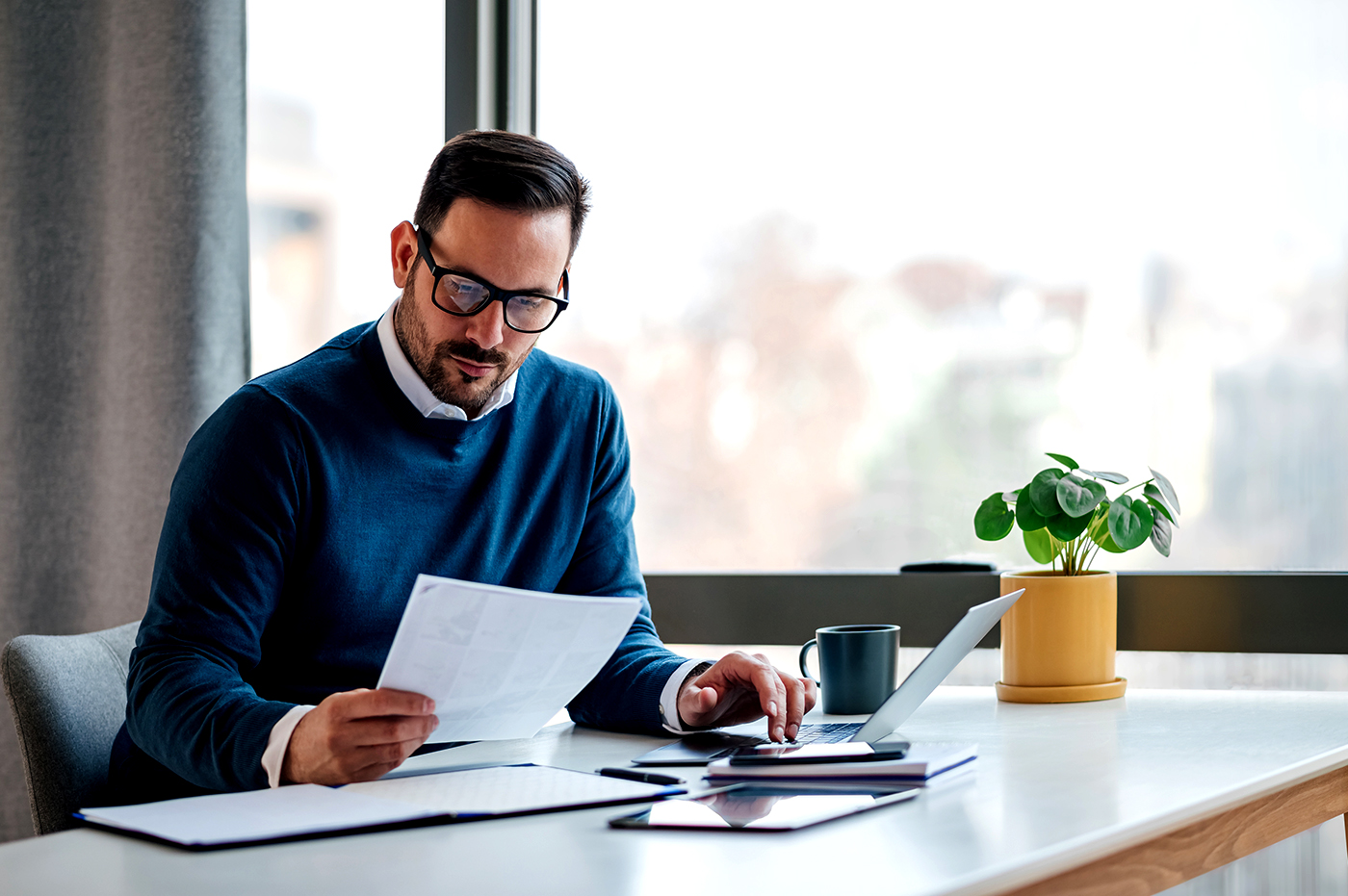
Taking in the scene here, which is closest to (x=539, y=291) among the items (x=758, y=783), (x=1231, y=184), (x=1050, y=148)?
(x=758, y=783)

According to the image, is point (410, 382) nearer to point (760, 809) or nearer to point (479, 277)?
point (479, 277)

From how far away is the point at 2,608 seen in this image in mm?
2162

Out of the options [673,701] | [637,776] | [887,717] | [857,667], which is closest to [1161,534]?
[857,667]

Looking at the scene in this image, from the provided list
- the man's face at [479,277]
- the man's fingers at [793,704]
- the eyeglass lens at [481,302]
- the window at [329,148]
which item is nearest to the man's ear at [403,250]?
the man's face at [479,277]

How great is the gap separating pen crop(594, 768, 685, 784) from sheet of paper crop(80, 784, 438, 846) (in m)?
0.23

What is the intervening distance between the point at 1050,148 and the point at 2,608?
2004 mm

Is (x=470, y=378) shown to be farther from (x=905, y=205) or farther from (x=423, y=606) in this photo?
(x=905, y=205)

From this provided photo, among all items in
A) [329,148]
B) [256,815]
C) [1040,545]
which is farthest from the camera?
[329,148]

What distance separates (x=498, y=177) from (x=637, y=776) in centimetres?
74

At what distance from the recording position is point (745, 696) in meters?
1.34

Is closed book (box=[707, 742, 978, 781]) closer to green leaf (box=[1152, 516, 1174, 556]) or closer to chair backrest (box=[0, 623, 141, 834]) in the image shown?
green leaf (box=[1152, 516, 1174, 556])

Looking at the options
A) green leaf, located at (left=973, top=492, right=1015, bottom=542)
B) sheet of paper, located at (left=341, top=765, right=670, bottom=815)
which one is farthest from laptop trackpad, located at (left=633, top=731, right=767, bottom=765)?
green leaf, located at (left=973, top=492, right=1015, bottom=542)

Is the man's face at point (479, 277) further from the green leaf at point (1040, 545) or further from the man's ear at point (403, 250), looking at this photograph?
the green leaf at point (1040, 545)

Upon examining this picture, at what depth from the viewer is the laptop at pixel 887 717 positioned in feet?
3.83
